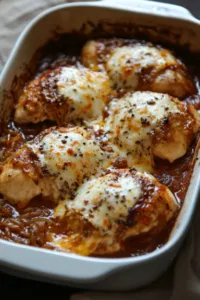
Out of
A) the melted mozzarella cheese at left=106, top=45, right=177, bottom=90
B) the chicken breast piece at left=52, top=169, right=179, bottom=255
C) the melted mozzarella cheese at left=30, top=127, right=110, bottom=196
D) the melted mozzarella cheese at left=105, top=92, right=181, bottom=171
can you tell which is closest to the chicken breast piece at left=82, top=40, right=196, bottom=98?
the melted mozzarella cheese at left=106, top=45, right=177, bottom=90

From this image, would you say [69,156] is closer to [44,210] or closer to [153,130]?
[44,210]

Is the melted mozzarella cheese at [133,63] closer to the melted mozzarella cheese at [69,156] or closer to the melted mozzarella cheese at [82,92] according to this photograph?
the melted mozzarella cheese at [82,92]

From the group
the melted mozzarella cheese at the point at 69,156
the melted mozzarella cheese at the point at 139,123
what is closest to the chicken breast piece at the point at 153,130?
the melted mozzarella cheese at the point at 139,123

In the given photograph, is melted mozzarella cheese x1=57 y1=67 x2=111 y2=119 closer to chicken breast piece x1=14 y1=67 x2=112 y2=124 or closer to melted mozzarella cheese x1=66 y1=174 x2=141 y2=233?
chicken breast piece x1=14 y1=67 x2=112 y2=124

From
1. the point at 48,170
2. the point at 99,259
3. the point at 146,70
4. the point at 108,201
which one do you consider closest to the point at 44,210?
the point at 48,170

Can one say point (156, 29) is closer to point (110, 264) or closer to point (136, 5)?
point (136, 5)
